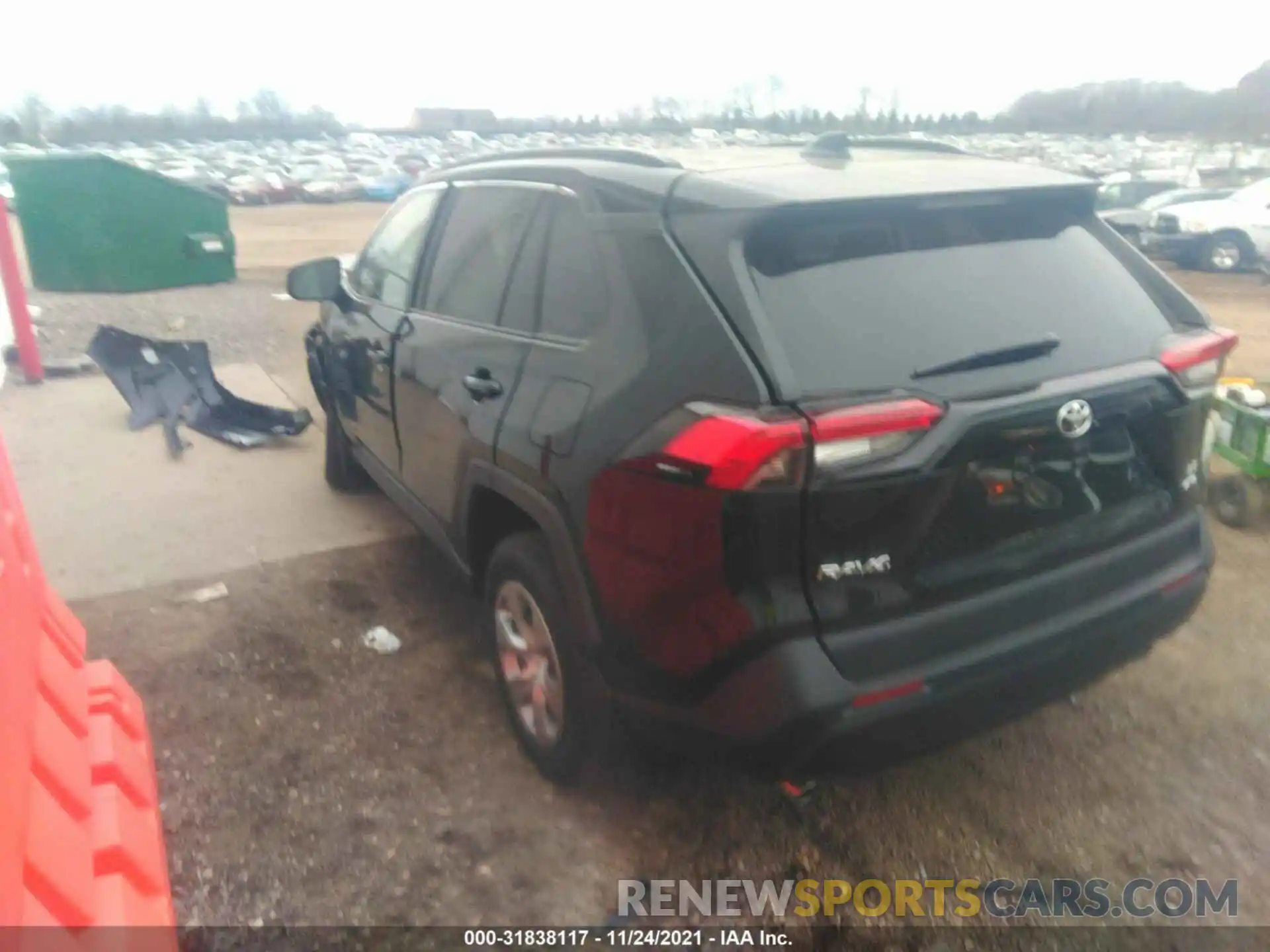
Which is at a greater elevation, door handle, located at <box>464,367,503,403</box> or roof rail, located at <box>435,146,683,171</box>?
roof rail, located at <box>435,146,683,171</box>

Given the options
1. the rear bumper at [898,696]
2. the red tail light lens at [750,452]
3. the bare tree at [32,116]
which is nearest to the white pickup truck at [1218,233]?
the rear bumper at [898,696]

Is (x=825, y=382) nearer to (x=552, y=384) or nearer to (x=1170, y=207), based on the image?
(x=552, y=384)

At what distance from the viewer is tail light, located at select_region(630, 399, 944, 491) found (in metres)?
2.01

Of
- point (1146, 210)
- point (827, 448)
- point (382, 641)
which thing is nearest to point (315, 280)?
point (382, 641)

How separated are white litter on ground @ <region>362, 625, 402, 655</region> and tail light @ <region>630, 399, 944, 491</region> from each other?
2077 mm

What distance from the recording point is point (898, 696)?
2.19 m

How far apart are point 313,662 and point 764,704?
2166 mm

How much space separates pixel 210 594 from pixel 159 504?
1.26 metres

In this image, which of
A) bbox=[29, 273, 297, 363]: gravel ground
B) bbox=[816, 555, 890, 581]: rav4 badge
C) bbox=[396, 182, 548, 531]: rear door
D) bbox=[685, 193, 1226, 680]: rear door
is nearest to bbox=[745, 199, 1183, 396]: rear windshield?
bbox=[685, 193, 1226, 680]: rear door

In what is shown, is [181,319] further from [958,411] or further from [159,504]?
[958,411]

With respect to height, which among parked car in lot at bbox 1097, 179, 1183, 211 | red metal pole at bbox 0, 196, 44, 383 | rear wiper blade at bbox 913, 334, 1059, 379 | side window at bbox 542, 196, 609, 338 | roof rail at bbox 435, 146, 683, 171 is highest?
roof rail at bbox 435, 146, 683, 171

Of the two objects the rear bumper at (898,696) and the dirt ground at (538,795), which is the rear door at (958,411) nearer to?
the rear bumper at (898,696)

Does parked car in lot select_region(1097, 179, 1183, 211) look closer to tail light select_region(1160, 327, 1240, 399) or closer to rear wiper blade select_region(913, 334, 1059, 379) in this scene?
tail light select_region(1160, 327, 1240, 399)

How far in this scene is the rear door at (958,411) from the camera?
2.10 meters
